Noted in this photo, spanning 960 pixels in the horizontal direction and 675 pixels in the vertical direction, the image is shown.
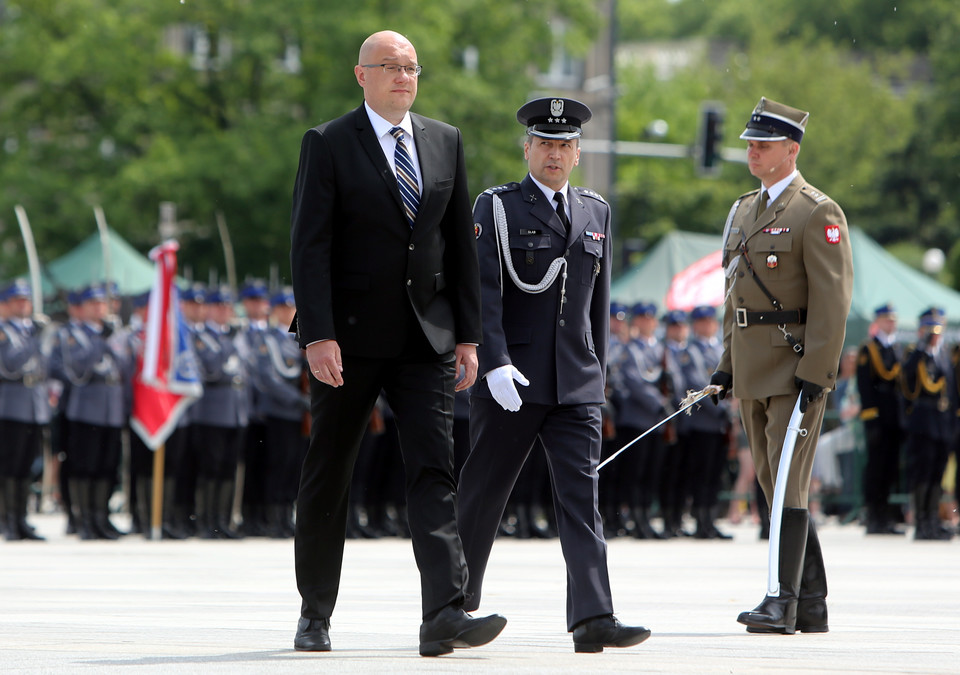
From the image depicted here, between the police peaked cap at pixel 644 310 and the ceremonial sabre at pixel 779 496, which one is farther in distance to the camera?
the police peaked cap at pixel 644 310

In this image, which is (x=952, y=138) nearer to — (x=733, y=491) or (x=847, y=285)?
(x=733, y=491)

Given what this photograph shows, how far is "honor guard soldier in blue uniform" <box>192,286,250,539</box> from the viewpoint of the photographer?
1700 cm

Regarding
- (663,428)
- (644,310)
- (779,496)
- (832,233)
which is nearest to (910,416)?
(663,428)

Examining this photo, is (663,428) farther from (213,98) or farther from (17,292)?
(213,98)

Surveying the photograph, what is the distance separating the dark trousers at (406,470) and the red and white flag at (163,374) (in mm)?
10042

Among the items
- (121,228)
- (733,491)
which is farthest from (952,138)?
(733,491)

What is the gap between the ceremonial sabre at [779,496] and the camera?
7.70 meters

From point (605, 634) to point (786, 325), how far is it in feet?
6.26

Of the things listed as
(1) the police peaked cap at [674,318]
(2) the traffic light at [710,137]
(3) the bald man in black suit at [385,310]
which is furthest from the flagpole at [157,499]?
(2) the traffic light at [710,137]

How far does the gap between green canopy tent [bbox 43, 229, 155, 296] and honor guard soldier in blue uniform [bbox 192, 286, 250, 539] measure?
24.0ft

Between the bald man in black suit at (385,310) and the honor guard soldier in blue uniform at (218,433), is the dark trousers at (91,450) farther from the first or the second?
the bald man in black suit at (385,310)

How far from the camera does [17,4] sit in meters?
39.7

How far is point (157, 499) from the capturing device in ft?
54.9

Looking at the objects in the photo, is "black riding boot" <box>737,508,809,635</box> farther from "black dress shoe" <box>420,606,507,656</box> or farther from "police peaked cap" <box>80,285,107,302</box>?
"police peaked cap" <box>80,285,107,302</box>
